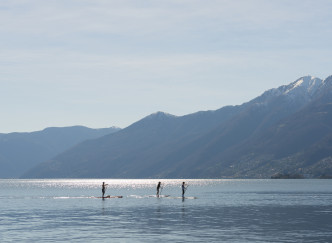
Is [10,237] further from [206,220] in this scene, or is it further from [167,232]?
[206,220]

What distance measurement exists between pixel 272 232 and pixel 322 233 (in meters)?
5.73

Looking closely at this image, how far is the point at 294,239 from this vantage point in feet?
198

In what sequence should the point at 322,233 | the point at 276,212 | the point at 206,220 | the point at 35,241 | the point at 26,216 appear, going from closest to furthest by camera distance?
the point at 35,241
the point at 322,233
the point at 206,220
the point at 26,216
the point at 276,212

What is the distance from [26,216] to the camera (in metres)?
91.7

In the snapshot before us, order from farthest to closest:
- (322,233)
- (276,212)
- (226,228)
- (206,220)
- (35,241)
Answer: (276,212) → (206,220) → (226,228) → (322,233) → (35,241)

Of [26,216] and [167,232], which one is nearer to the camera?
[167,232]

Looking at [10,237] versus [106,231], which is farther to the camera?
[106,231]

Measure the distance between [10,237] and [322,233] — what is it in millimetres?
35456

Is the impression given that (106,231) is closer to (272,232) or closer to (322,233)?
(272,232)

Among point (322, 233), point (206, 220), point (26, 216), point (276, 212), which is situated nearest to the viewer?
point (322, 233)

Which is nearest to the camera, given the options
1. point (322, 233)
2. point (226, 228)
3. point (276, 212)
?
point (322, 233)

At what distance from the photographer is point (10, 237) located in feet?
207

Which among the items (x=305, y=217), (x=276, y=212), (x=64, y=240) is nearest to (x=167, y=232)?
(x=64, y=240)


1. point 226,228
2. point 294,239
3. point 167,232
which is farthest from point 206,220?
point 294,239
